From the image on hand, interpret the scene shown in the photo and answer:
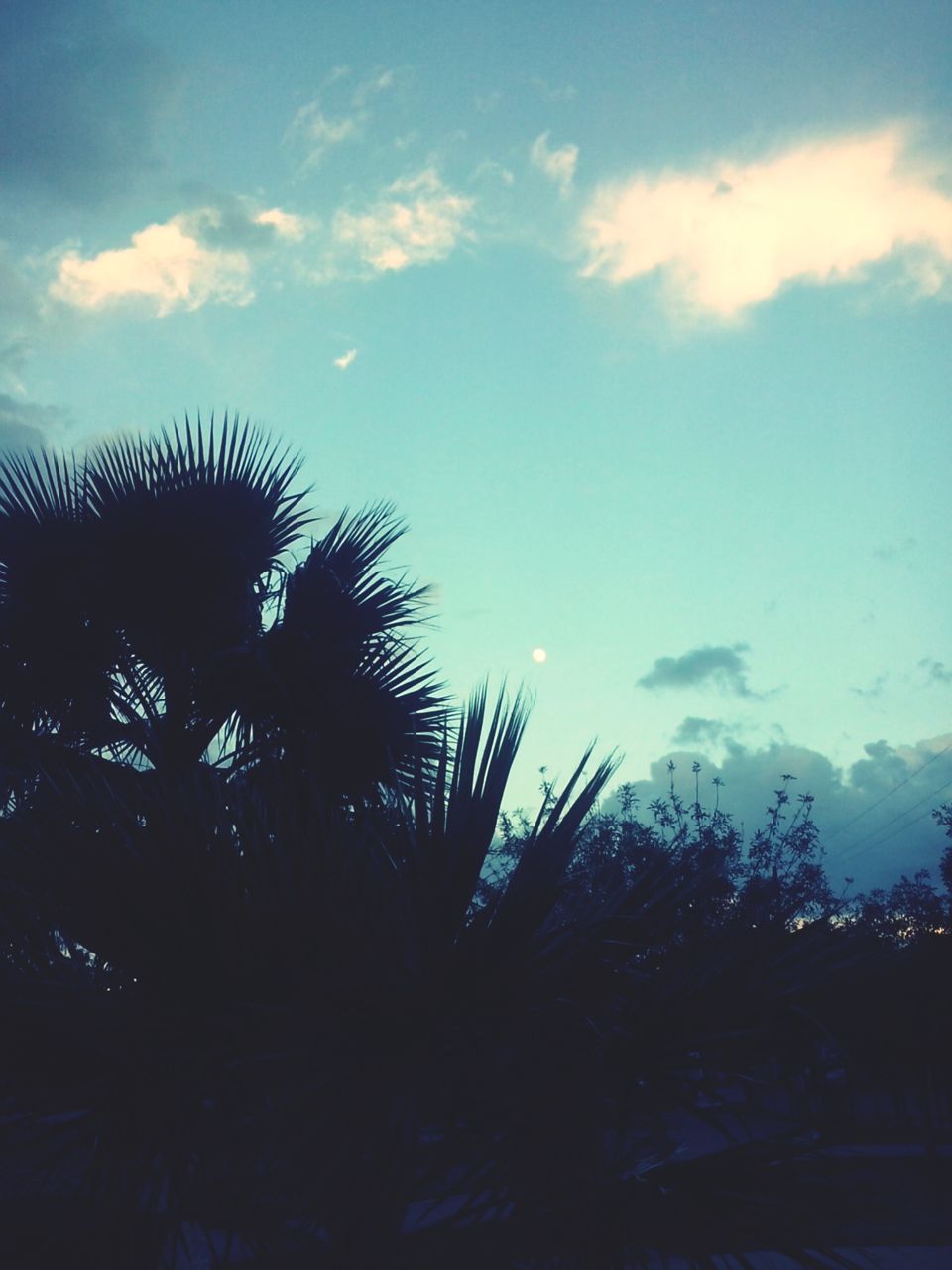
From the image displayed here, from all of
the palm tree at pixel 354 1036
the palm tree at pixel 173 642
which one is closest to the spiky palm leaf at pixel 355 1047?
the palm tree at pixel 354 1036

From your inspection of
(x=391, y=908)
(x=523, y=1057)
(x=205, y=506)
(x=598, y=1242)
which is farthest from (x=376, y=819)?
(x=205, y=506)

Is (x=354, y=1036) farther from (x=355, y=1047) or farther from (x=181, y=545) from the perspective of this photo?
(x=181, y=545)

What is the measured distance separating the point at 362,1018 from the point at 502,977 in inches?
15.8

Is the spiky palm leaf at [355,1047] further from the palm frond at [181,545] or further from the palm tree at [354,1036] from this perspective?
the palm frond at [181,545]

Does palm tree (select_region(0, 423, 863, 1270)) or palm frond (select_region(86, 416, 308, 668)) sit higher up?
palm frond (select_region(86, 416, 308, 668))

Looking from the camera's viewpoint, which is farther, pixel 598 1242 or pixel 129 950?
pixel 129 950

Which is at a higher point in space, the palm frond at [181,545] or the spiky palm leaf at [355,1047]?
the palm frond at [181,545]

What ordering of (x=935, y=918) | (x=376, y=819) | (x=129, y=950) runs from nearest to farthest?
(x=129, y=950) → (x=376, y=819) → (x=935, y=918)

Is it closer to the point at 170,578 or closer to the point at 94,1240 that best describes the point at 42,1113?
the point at 94,1240

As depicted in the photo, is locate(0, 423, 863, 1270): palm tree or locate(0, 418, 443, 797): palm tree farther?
locate(0, 418, 443, 797): palm tree

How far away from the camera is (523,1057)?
8.41 ft

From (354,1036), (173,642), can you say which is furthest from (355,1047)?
(173,642)

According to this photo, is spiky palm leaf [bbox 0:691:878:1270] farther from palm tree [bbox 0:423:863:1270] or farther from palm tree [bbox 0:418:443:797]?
palm tree [bbox 0:418:443:797]

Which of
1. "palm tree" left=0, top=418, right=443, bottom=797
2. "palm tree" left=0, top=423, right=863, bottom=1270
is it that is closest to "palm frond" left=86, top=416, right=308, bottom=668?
"palm tree" left=0, top=418, right=443, bottom=797
